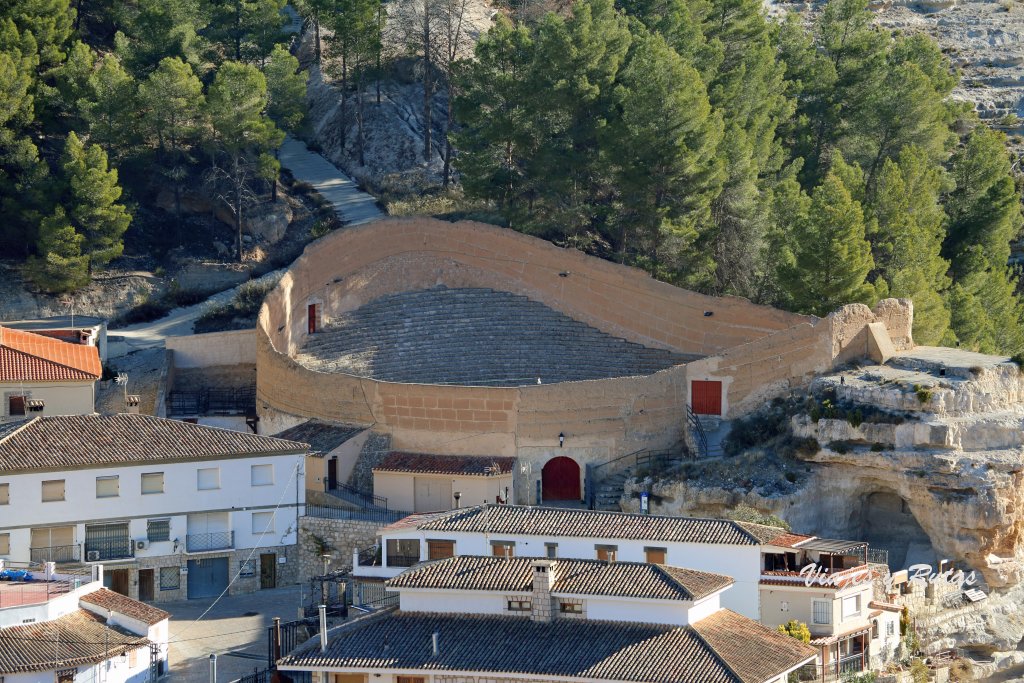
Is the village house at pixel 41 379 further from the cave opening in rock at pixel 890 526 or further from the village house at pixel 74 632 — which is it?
the cave opening in rock at pixel 890 526

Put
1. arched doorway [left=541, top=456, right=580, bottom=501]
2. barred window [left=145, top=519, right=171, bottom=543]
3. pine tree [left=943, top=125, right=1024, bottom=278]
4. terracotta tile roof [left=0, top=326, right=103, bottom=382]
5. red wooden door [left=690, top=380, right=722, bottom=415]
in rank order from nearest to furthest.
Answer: barred window [left=145, top=519, right=171, bottom=543] → arched doorway [left=541, top=456, right=580, bottom=501] → red wooden door [left=690, top=380, right=722, bottom=415] → terracotta tile roof [left=0, top=326, right=103, bottom=382] → pine tree [left=943, top=125, right=1024, bottom=278]

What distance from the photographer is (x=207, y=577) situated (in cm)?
5456

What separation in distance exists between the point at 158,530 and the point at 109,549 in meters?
1.31

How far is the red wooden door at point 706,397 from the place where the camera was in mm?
58250

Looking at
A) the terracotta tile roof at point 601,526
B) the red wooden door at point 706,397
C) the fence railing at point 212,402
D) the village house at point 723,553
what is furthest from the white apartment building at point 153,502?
the red wooden door at point 706,397

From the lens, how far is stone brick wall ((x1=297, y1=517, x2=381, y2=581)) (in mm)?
55156

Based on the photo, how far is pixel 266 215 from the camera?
7638 cm

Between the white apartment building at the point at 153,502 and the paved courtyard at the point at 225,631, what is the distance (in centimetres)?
85

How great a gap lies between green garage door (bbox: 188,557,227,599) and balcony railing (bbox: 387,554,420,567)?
5.95 metres

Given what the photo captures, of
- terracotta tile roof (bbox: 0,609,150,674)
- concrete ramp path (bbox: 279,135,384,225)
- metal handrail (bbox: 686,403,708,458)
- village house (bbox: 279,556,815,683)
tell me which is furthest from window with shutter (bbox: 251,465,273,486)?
concrete ramp path (bbox: 279,135,384,225)

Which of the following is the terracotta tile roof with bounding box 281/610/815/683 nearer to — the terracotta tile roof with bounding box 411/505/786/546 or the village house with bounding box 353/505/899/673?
the village house with bounding box 353/505/899/673

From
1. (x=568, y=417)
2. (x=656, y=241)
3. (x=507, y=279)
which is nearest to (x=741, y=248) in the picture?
(x=656, y=241)

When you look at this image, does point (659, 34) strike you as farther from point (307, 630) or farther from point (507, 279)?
point (307, 630)

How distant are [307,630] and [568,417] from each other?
11663 mm
